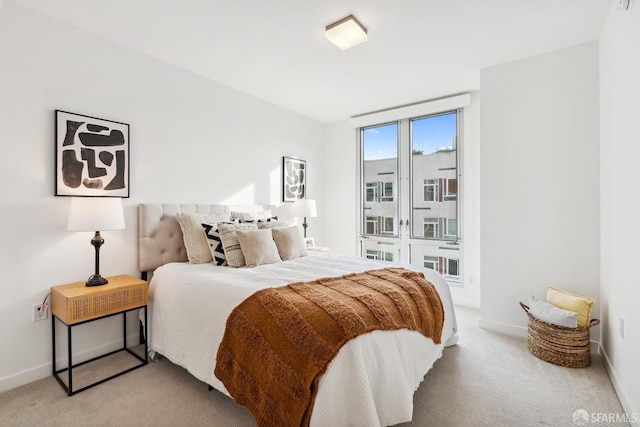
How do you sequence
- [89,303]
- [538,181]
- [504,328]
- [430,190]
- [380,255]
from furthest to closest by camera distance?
[380,255]
[430,190]
[504,328]
[538,181]
[89,303]

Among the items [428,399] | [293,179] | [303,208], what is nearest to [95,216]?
[303,208]

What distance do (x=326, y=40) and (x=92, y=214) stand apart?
229 centimetres

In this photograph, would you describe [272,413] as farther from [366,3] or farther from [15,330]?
[366,3]

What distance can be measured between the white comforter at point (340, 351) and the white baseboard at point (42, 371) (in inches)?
17.6

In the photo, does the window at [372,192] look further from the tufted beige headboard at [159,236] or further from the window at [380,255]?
the tufted beige headboard at [159,236]

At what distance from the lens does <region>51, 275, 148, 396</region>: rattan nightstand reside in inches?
80.4

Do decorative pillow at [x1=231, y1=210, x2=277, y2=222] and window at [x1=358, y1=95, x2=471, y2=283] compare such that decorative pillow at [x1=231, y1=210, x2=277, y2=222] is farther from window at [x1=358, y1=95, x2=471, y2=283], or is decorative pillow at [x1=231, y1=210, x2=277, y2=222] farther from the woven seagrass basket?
the woven seagrass basket

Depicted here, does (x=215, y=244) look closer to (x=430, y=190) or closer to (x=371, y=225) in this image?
(x=371, y=225)

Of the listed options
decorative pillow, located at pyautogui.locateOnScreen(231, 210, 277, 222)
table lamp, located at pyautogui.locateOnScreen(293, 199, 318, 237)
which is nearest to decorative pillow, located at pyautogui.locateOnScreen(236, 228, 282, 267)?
decorative pillow, located at pyautogui.locateOnScreen(231, 210, 277, 222)

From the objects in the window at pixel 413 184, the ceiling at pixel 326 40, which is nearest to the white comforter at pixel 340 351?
the window at pixel 413 184

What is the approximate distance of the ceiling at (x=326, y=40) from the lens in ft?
7.20

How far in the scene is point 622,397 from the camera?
1.92m

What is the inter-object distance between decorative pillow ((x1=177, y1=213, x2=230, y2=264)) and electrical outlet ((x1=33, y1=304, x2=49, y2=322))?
40.7 inches

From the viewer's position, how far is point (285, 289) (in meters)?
1.90
